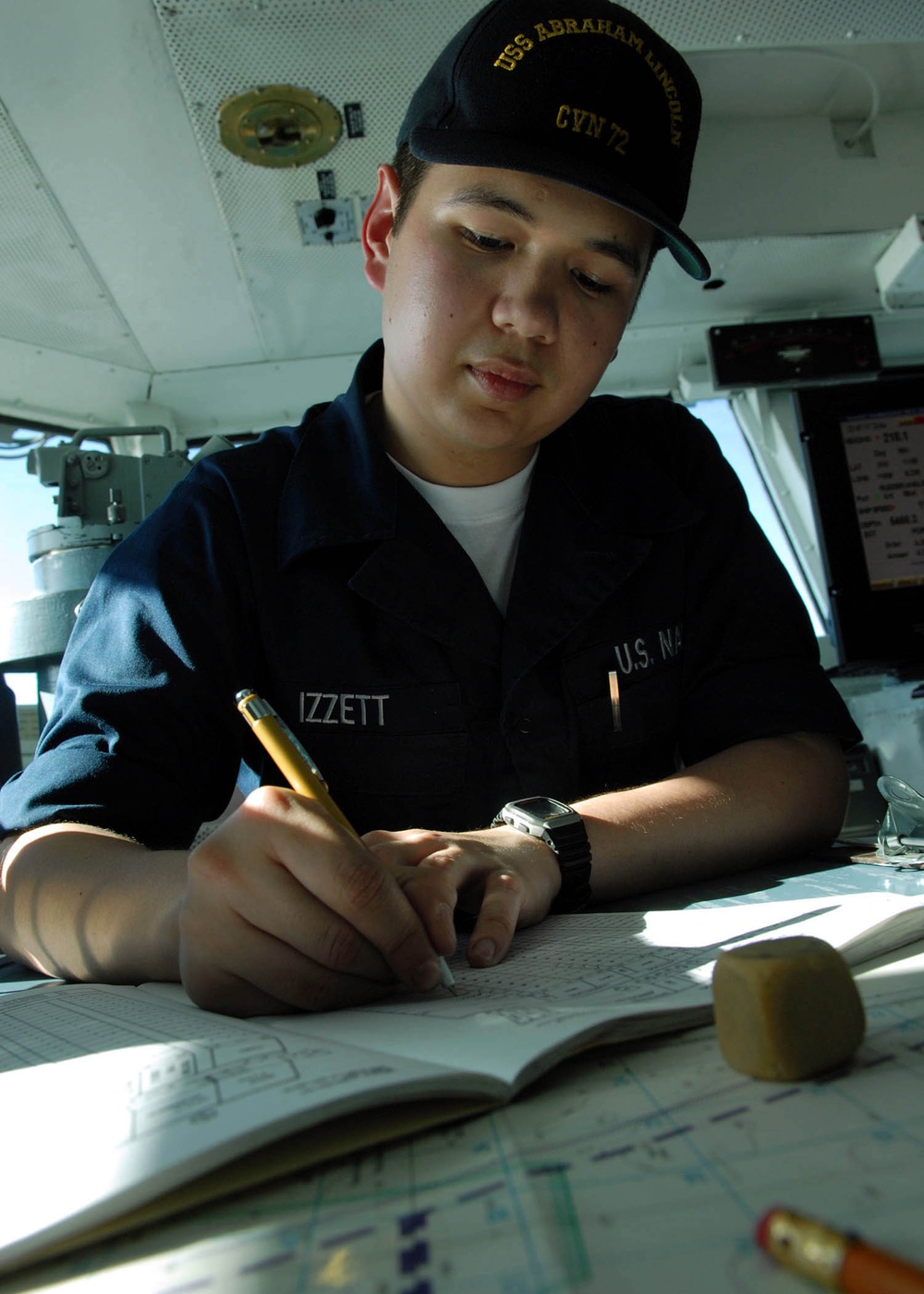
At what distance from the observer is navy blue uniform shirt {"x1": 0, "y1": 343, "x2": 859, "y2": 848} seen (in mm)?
1099

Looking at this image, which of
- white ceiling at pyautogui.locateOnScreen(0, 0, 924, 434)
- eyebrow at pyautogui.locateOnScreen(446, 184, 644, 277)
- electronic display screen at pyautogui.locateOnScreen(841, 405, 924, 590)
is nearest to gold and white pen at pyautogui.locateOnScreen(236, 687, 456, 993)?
eyebrow at pyautogui.locateOnScreen(446, 184, 644, 277)

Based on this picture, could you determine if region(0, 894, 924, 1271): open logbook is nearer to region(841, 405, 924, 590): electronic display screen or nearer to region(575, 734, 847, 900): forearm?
region(575, 734, 847, 900): forearm

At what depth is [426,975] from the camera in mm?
588

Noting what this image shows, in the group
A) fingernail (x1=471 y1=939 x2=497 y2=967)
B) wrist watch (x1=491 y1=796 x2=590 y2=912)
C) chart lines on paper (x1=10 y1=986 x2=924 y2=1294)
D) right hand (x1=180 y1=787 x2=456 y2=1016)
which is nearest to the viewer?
chart lines on paper (x1=10 y1=986 x2=924 y2=1294)

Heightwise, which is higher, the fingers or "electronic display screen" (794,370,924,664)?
"electronic display screen" (794,370,924,664)

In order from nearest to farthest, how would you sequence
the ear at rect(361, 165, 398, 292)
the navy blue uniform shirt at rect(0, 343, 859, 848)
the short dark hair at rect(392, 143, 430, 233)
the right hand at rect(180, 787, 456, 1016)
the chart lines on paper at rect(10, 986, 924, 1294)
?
the chart lines on paper at rect(10, 986, 924, 1294)
the right hand at rect(180, 787, 456, 1016)
the navy blue uniform shirt at rect(0, 343, 859, 848)
the short dark hair at rect(392, 143, 430, 233)
the ear at rect(361, 165, 398, 292)

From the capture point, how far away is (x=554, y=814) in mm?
935

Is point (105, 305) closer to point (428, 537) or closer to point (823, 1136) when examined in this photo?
point (428, 537)

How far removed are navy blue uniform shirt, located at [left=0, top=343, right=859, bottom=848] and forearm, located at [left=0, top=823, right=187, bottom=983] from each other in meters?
0.13

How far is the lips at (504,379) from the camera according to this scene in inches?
45.5

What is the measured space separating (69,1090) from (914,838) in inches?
37.2

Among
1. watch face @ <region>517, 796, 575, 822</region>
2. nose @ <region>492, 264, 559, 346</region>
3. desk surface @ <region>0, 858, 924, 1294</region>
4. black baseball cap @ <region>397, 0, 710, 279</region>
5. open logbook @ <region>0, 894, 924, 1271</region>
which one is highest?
black baseball cap @ <region>397, 0, 710, 279</region>

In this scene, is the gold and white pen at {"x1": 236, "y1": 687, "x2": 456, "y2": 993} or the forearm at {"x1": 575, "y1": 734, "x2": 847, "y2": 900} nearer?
the gold and white pen at {"x1": 236, "y1": 687, "x2": 456, "y2": 993}

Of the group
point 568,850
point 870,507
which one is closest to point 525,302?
point 568,850
